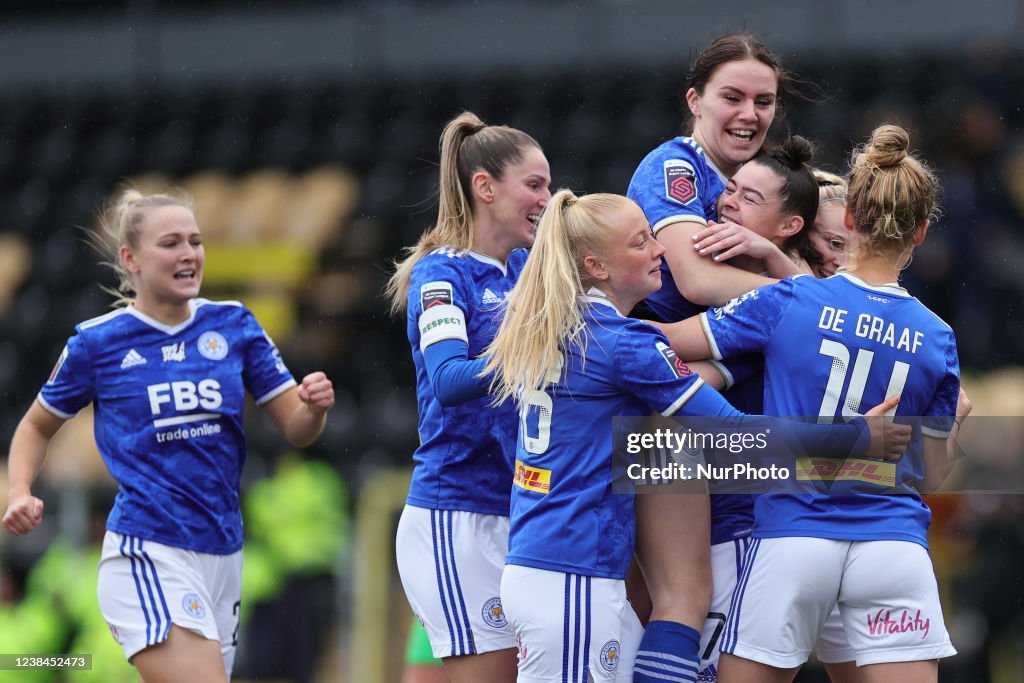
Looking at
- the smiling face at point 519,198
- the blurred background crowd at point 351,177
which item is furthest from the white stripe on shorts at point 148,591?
the blurred background crowd at point 351,177

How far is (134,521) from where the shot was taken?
4254mm

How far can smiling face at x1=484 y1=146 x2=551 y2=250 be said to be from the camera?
12.4 ft

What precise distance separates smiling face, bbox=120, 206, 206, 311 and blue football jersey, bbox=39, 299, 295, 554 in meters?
0.08

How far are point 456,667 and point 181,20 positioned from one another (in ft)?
36.8

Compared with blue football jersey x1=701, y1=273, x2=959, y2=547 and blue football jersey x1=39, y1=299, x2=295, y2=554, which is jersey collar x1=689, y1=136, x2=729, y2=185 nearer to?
blue football jersey x1=701, y1=273, x2=959, y2=547

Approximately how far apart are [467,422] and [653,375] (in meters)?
0.71

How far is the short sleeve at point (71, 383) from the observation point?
4398mm

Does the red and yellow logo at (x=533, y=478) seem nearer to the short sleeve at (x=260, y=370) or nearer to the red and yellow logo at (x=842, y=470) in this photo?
the red and yellow logo at (x=842, y=470)

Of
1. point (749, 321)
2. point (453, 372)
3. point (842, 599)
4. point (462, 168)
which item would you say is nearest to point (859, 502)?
point (842, 599)

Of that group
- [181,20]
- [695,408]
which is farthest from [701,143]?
[181,20]

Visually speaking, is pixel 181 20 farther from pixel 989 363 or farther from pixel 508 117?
pixel 989 363

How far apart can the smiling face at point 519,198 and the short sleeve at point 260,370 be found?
115 cm

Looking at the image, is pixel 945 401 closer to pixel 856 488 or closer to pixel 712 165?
pixel 856 488

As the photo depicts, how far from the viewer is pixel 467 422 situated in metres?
3.73
